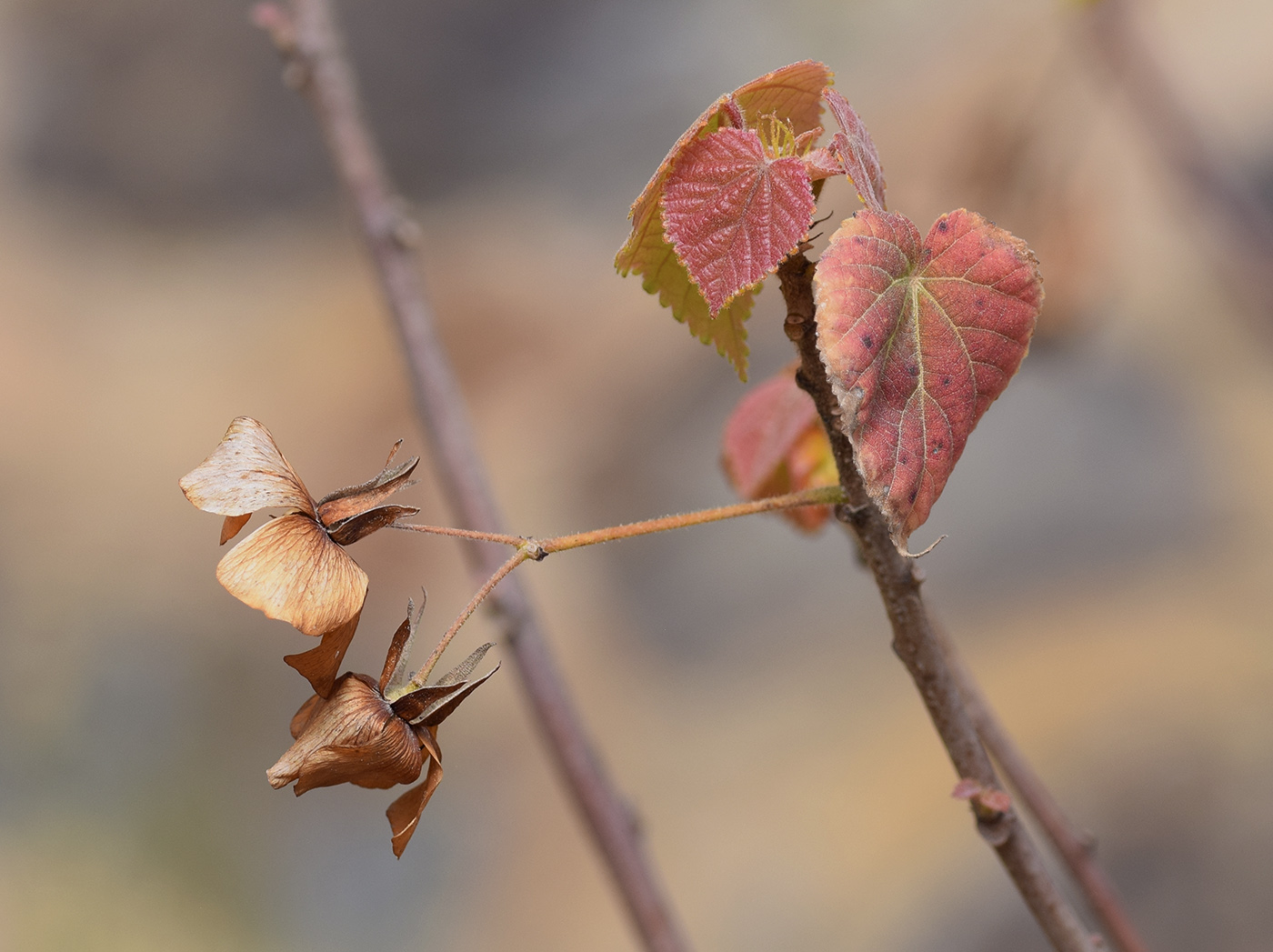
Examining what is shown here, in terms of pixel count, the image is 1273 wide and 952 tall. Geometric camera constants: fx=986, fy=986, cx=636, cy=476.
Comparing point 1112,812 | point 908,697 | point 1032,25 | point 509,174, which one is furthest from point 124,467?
point 1032,25

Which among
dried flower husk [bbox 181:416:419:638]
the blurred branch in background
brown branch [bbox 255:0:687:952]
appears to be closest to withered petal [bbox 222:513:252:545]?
dried flower husk [bbox 181:416:419:638]

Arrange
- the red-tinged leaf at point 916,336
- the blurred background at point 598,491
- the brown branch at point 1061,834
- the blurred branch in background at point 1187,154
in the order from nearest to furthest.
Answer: the red-tinged leaf at point 916,336
the brown branch at point 1061,834
the blurred branch in background at point 1187,154
the blurred background at point 598,491

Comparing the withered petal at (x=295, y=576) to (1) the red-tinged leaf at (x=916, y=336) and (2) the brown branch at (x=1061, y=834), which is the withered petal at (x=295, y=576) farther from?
(2) the brown branch at (x=1061, y=834)

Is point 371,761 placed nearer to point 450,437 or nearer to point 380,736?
point 380,736

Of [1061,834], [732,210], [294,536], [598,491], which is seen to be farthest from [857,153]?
[598,491]

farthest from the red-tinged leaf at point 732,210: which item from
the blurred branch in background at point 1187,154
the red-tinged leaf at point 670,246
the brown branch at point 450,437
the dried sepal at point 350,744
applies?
the blurred branch in background at point 1187,154

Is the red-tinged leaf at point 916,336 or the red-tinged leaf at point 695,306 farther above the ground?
the red-tinged leaf at point 695,306

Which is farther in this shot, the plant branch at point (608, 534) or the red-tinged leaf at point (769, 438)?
the red-tinged leaf at point (769, 438)
